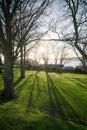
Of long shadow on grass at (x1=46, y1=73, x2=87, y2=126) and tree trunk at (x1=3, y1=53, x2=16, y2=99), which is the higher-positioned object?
tree trunk at (x1=3, y1=53, x2=16, y2=99)

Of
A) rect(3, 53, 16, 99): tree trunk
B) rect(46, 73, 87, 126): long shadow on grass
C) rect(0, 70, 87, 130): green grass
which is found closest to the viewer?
rect(0, 70, 87, 130): green grass

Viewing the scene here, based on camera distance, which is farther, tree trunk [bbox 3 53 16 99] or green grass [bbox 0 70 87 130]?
Result: tree trunk [bbox 3 53 16 99]

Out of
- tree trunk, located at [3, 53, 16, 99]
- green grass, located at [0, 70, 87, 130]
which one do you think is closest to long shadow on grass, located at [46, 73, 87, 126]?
green grass, located at [0, 70, 87, 130]

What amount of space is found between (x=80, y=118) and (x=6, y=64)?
7774 millimetres

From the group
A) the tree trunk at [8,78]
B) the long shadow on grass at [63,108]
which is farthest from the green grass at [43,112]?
the tree trunk at [8,78]

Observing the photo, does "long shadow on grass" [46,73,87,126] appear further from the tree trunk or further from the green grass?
the tree trunk

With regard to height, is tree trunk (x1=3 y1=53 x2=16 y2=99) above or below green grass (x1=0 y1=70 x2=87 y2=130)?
above

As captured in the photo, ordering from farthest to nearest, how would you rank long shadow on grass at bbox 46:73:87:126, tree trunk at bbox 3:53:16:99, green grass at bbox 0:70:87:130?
1. tree trunk at bbox 3:53:16:99
2. long shadow on grass at bbox 46:73:87:126
3. green grass at bbox 0:70:87:130

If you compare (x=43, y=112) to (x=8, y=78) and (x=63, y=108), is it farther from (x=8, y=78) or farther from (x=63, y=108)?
(x=8, y=78)

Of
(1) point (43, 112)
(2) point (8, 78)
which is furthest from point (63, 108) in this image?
(2) point (8, 78)

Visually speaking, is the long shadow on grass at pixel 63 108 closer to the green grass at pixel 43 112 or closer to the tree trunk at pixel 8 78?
the green grass at pixel 43 112

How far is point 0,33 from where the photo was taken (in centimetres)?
1469

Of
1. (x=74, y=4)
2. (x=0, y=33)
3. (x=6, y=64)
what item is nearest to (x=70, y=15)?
(x=74, y=4)

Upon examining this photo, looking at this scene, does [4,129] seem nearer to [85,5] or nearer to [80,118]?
[80,118]
